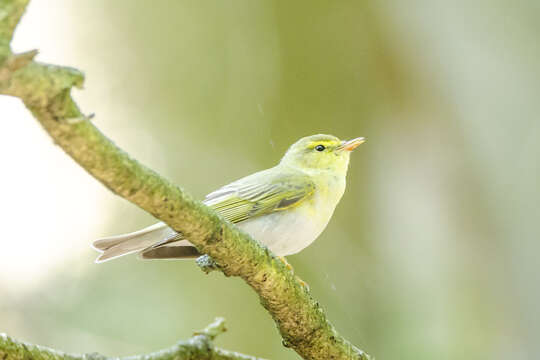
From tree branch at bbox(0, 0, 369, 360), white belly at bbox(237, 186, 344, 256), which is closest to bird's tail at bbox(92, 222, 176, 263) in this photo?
white belly at bbox(237, 186, 344, 256)

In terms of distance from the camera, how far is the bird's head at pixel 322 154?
4828 millimetres

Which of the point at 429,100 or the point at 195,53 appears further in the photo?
the point at 195,53

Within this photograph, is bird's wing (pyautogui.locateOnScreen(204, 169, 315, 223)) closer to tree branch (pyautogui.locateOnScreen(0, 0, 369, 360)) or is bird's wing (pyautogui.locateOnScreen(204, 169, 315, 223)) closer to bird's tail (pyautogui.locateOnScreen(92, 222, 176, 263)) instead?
bird's tail (pyautogui.locateOnScreen(92, 222, 176, 263))

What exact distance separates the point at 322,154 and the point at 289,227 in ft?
3.66

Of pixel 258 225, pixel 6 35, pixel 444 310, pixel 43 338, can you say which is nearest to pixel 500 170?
pixel 444 310

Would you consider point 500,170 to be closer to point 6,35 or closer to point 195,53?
point 195,53

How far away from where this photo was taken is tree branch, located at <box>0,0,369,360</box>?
59.8 inches

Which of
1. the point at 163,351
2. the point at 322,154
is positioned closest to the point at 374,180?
the point at 322,154

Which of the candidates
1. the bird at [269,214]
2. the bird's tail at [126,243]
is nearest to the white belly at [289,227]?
the bird at [269,214]

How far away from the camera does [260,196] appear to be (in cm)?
419

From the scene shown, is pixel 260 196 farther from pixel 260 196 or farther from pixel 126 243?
pixel 126 243

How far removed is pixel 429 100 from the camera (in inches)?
290

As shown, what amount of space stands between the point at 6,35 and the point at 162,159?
7.08 metres

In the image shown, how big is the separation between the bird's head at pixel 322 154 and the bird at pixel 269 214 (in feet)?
0.49
